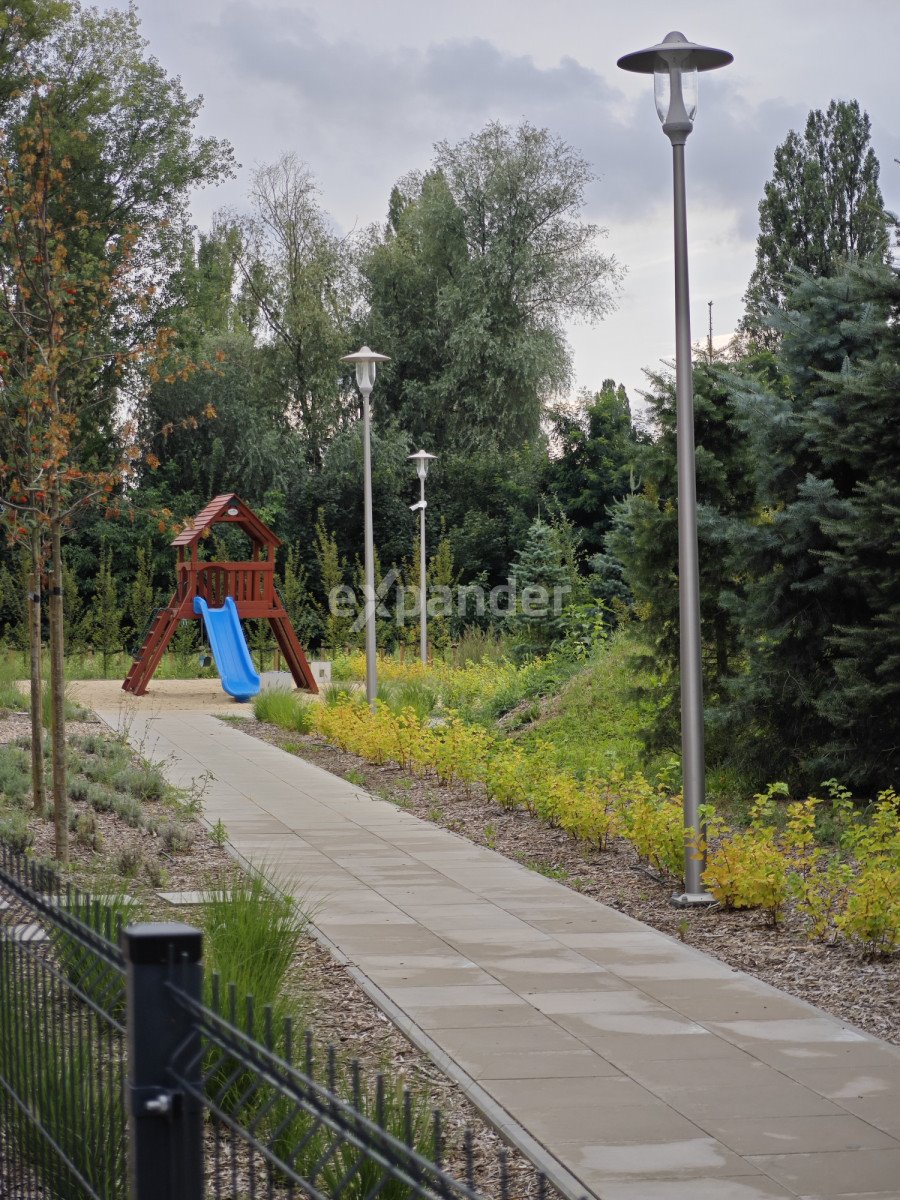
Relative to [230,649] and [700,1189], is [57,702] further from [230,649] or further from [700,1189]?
[230,649]

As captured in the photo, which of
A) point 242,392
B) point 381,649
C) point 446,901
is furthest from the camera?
point 242,392

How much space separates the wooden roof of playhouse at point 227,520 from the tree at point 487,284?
13409mm

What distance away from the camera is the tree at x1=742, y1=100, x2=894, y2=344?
122 feet

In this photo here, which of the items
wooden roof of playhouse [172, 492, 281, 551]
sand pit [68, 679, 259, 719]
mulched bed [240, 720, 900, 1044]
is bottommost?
mulched bed [240, 720, 900, 1044]

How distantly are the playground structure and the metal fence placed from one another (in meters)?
17.5

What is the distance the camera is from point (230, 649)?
867 inches

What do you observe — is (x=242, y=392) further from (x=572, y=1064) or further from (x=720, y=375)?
(x=572, y=1064)

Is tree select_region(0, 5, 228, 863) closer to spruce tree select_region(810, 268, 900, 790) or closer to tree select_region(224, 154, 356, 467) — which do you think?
spruce tree select_region(810, 268, 900, 790)

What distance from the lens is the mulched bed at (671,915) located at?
19.4 ft

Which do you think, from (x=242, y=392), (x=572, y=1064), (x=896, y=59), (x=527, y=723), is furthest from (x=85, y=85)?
(x=572, y=1064)

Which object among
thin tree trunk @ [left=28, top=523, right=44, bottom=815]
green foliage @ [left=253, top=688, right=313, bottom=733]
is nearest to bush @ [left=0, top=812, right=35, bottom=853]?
thin tree trunk @ [left=28, top=523, right=44, bottom=815]

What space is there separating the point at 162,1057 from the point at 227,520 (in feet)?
69.4

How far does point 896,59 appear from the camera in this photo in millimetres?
11523

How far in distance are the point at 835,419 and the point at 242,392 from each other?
2552 cm
